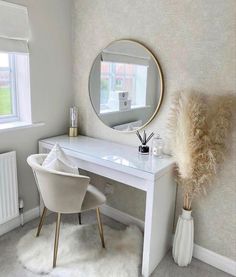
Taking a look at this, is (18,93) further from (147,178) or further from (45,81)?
(147,178)

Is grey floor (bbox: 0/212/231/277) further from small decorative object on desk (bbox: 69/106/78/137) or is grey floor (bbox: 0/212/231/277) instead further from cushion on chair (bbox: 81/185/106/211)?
small decorative object on desk (bbox: 69/106/78/137)

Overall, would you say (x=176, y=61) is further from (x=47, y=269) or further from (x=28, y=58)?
(x=47, y=269)

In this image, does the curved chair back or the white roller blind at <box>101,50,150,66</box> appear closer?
the curved chair back

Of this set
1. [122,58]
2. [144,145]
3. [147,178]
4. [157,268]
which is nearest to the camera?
[147,178]

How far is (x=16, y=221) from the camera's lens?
2369mm

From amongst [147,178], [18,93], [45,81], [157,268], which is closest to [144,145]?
[147,178]

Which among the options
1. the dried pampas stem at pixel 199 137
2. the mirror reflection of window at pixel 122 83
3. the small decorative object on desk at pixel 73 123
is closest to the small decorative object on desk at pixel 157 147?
the dried pampas stem at pixel 199 137

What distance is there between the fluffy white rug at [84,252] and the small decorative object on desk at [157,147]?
78 cm

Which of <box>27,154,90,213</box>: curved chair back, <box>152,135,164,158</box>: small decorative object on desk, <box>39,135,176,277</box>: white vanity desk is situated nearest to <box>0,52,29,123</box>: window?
<box>39,135,176,277</box>: white vanity desk

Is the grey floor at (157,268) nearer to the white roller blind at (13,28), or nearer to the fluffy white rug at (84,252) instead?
the fluffy white rug at (84,252)

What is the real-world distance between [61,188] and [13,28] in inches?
51.9

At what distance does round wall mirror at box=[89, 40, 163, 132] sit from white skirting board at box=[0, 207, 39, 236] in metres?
1.12

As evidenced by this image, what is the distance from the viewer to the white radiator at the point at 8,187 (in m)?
2.14

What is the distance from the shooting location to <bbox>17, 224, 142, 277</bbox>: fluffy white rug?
1869 millimetres
